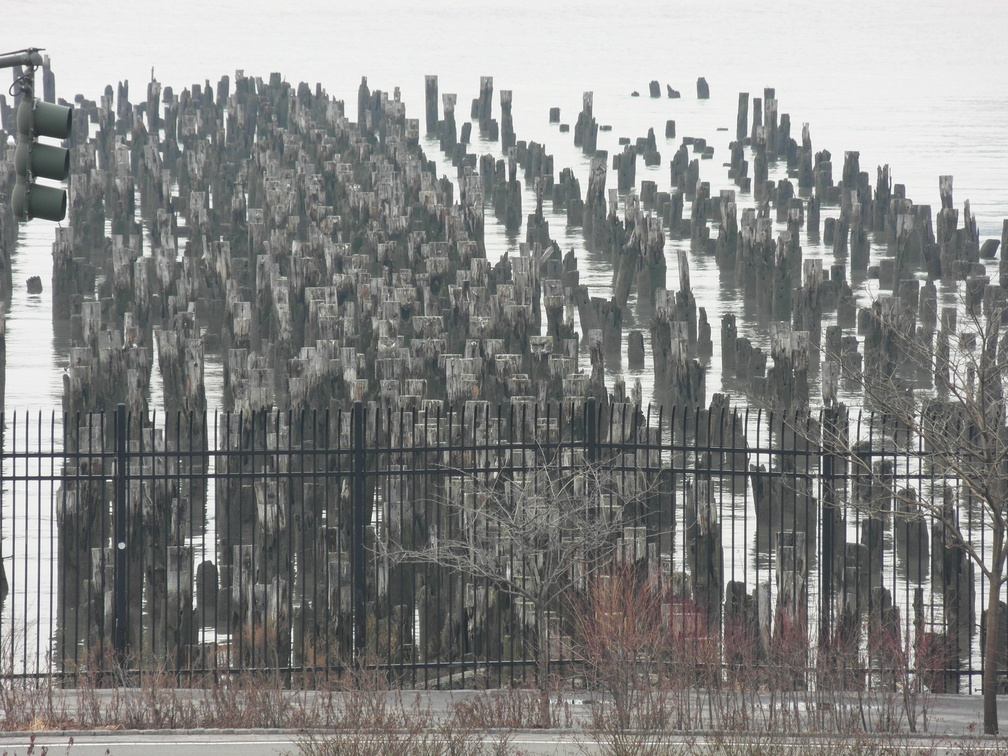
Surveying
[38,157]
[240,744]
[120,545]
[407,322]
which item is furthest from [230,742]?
[407,322]

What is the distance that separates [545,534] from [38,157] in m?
5.58

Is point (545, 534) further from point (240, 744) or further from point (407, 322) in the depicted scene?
point (407, 322)

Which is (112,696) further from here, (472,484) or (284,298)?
(284,298)

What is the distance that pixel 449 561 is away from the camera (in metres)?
19.7

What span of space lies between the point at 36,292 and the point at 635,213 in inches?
568

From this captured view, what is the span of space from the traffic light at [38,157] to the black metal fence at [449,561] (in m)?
3.28

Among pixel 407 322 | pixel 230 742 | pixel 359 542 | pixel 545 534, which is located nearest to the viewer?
pixel 230 742

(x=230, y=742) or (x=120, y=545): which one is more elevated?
(x=120, y=545)

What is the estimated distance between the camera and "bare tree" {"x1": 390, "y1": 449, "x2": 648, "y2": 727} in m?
15.5

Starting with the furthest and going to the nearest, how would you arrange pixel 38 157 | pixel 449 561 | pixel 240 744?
pixel 449 561 → pixel 240 744 → pixel 38 157

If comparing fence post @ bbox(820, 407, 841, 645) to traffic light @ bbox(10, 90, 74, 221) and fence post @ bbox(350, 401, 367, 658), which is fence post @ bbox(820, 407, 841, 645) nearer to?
fence post @ bbox(350, 401, 367, 658)

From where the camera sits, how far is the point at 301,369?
28.3 m

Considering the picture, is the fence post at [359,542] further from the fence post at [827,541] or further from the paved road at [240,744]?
the fence post at [827,541]

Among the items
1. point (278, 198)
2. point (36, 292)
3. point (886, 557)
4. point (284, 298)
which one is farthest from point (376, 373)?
point (278, 198)
